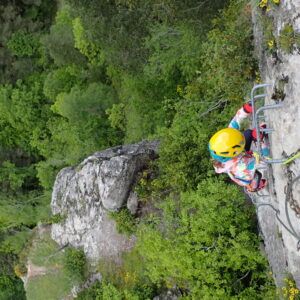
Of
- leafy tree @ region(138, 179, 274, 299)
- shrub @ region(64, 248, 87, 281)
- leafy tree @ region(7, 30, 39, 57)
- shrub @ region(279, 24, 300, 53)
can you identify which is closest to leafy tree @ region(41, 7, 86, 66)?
leafy tree @ region(7, 30, 39, 57)

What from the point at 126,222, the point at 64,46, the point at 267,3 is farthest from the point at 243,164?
the point at 64,46

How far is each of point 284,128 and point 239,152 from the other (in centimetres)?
91

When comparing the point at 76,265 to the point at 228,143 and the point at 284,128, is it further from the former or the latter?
the point at 284,128

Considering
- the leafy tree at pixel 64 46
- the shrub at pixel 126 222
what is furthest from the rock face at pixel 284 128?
the leafy tree at pixel 64 46

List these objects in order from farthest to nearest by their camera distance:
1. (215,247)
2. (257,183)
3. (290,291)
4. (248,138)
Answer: (215,247)
(257,183)
(248,138)
(290,291)

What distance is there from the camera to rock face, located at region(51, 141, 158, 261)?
12.7m

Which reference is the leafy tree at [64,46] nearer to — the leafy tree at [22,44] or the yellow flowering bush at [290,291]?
the leafy tree at [22,44]

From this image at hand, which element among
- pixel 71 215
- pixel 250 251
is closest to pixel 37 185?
pixel 71 215

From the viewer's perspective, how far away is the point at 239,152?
7707mm

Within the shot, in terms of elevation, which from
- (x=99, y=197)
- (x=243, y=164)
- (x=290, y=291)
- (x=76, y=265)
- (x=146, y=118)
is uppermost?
(x=146, y=118)

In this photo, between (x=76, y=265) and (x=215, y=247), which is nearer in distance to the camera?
(x=215, y=247)

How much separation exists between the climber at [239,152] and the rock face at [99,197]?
15.1 ft

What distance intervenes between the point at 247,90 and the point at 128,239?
594 centimetres

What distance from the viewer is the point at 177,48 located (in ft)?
45.3
